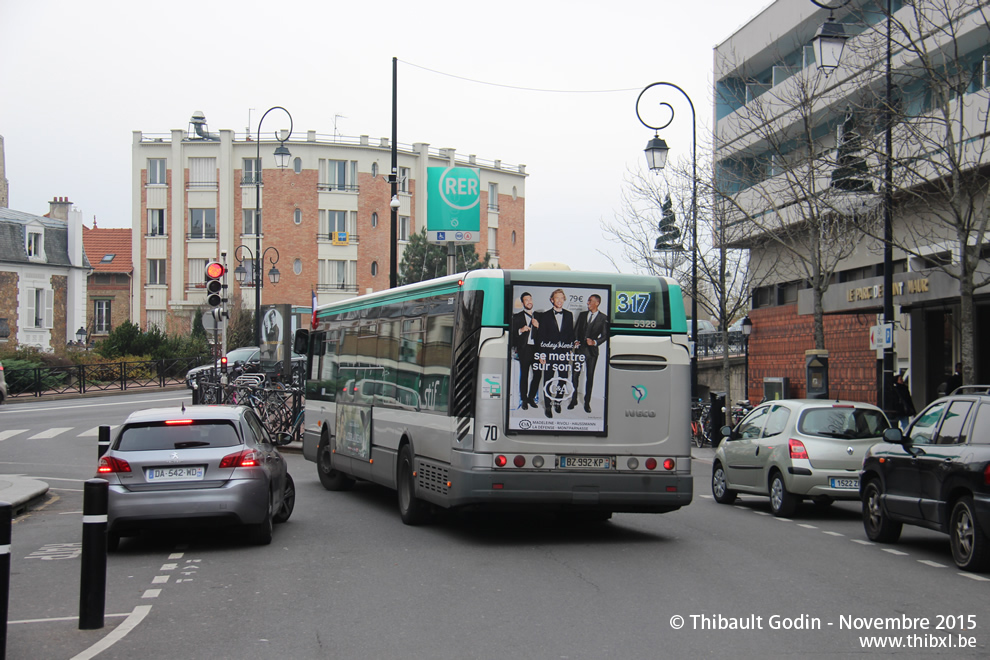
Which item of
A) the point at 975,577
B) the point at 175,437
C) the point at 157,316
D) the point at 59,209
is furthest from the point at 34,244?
the point at 975,577

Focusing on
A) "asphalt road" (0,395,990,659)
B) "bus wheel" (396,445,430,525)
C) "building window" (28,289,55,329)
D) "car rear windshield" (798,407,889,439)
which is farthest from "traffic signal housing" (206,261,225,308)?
"building window" (28,289,55,329)

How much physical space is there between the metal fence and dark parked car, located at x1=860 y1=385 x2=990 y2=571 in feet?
122

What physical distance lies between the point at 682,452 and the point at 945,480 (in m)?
2.63

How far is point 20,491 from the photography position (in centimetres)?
1538

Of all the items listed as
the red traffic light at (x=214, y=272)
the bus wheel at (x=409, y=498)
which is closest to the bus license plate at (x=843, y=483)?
the bus wheel at (x=409, y=498)

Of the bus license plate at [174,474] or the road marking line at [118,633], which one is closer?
the road marking line at [118,633]

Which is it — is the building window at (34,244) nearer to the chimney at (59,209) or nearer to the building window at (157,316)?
the chimney at (59,209)

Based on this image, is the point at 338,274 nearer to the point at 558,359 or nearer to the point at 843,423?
the point at 843,423

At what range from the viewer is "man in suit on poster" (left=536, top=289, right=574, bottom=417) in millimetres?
11133

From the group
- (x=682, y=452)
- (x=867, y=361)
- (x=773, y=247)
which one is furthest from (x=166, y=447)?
(x=773, y=247)

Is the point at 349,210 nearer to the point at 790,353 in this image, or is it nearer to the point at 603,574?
the point at 790,353

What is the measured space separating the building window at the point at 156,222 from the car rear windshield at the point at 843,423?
223 ft

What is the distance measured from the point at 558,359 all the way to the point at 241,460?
3395mm

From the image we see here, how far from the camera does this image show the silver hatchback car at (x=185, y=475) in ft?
33.7
